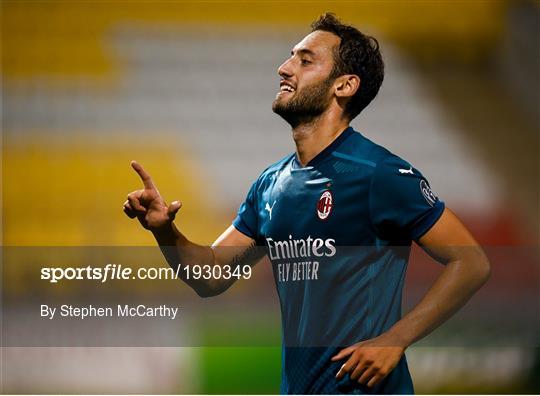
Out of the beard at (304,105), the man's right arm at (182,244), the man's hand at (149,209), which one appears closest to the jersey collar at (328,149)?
the beard at (304,105)

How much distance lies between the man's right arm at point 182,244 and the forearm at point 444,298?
0.82 meters

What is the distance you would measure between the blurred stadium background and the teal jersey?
12.8 feet

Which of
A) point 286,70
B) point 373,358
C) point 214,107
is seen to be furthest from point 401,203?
point 214,107

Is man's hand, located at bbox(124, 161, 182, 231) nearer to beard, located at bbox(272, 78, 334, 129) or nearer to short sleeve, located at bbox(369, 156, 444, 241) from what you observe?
beard, located at bbox(272, 78, 334, 129)

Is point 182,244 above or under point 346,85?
under

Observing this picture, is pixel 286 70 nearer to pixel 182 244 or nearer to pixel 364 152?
pixel 364 152

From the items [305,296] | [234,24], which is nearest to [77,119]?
[234,24]

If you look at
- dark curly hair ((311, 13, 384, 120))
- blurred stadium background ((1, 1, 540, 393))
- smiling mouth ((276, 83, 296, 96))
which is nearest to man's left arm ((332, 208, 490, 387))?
dark curly hair ((311, 13, 384, 120))

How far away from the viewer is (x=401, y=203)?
276 centimetres

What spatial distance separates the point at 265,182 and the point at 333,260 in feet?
1.75

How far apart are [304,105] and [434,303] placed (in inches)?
36.6

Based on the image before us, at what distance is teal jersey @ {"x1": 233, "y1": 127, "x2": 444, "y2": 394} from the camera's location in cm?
277

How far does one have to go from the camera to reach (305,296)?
2.87 meters

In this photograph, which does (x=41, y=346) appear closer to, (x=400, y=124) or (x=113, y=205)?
(x=113, y=205)
